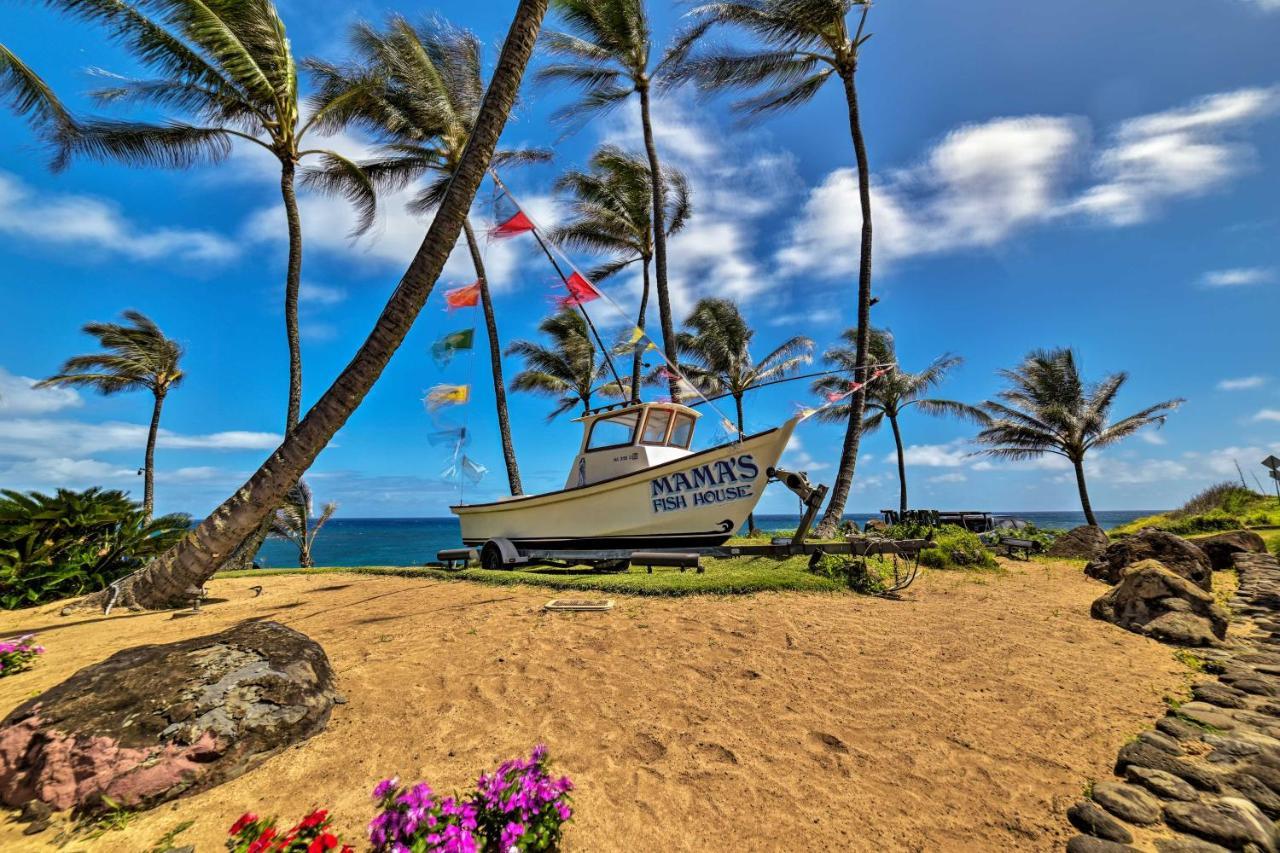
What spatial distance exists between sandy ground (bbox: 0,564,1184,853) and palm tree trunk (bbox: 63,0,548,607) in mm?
1148

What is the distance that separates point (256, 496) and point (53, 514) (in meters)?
5.10

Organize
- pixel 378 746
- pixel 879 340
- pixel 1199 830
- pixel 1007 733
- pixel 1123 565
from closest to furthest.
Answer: pixel 1199 830
pixel 378 746
pixel 1007 733
pixel 1123 565
pixel 879 340

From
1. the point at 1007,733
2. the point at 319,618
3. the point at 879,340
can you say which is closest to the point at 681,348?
the point at 879,340

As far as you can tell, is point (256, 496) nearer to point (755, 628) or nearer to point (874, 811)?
point (755, 628)

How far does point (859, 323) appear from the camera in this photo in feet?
45.7

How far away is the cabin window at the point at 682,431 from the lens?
382 inches

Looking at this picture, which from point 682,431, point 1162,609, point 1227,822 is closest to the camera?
point 1227,822

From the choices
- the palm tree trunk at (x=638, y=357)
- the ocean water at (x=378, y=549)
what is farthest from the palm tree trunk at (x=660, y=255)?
the ocean water at (x=378, y=549)

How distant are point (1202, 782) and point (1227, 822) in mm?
436

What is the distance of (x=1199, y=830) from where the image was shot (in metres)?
2.47

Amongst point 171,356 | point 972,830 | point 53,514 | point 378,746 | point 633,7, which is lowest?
point 972,830

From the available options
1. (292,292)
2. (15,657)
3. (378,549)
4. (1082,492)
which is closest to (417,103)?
(292,292)

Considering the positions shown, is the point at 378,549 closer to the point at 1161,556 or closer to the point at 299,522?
the point at 299,522

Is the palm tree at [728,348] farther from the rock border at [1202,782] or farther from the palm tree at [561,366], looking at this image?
the rock border at [1202,782]
